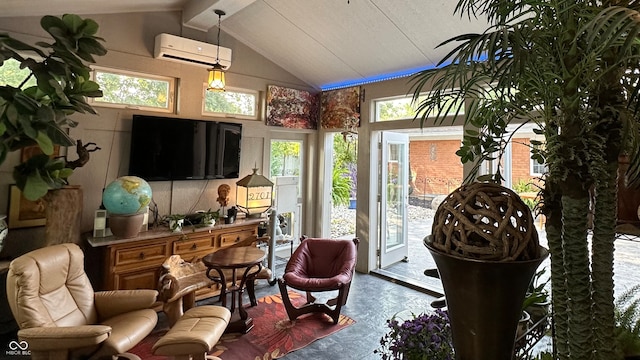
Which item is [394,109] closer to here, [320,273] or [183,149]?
[320,273]

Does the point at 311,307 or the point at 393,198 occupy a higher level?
the point at 393,198

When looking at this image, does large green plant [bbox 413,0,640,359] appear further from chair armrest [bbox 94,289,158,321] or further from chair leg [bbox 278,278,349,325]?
chair armrest [bbox 94,289,158,321]

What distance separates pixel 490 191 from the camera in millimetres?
849

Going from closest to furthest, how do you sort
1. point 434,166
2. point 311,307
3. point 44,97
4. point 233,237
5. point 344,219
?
point 44,97 → point 311,307 → point 233,237 → point 344,219 → point 434,166

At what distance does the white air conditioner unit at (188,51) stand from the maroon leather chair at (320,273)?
2.61 m

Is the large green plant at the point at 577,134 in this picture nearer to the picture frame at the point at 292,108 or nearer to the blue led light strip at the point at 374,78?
the blue led light strip at the point at 374,78

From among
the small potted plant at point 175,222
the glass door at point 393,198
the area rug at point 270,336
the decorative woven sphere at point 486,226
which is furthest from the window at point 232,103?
the decorative woven sphere at point 486,226

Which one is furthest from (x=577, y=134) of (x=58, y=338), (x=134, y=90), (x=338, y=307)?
(x=134, y=90)

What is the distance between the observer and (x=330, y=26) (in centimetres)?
377

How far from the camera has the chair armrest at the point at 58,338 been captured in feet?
6.52

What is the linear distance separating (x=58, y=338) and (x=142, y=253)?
56.5 inches

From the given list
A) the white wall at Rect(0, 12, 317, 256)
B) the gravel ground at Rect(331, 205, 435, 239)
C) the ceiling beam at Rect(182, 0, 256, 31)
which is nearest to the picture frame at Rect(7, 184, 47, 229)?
the white wall at Rect(0, 12, 317, 256)

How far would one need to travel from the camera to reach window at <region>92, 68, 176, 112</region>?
144 inches

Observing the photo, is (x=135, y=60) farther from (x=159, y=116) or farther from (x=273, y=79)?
(x=273, y=79)
